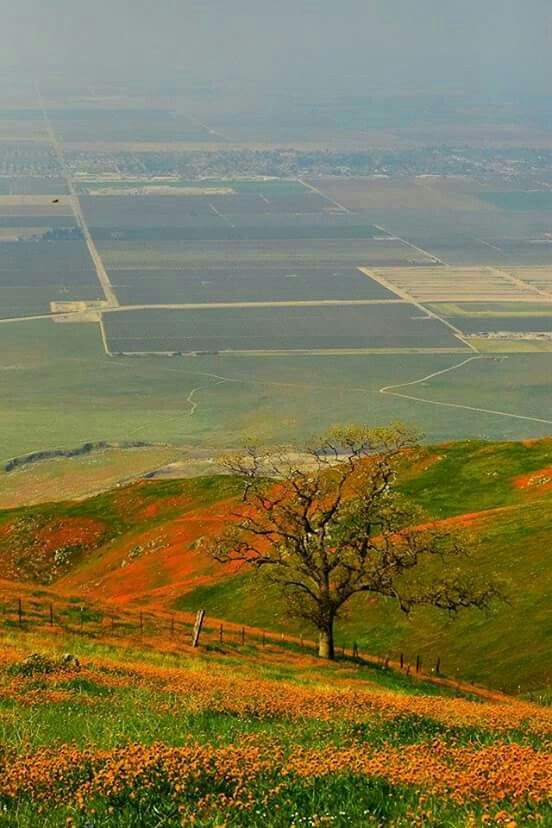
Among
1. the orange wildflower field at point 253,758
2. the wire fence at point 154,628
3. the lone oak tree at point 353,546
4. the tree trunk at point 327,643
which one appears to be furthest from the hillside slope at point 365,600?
the orange wildflower field at point 253,758

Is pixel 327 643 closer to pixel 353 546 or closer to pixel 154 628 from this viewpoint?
pixel 353 546

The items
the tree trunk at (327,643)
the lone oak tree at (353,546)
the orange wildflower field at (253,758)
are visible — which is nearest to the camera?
the orange wildflower field at (253,758)

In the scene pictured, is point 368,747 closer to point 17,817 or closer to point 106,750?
point 106,750

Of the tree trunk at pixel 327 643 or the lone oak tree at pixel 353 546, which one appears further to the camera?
the lone oak tree at pixel 353 546

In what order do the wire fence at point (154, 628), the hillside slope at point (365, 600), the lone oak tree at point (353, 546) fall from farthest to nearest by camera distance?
the hillside slope at point (365, 600) → the lone oak tree at point (353, 546) → the wire fence at point (154, 628)

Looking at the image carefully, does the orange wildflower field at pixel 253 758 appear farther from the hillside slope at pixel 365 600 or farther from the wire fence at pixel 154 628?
the hillside slope at pixel 365 600

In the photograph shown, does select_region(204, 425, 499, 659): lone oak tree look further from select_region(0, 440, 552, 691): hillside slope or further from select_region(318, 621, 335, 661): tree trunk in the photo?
select_region(0, 440, 552, 691): hillside slope
